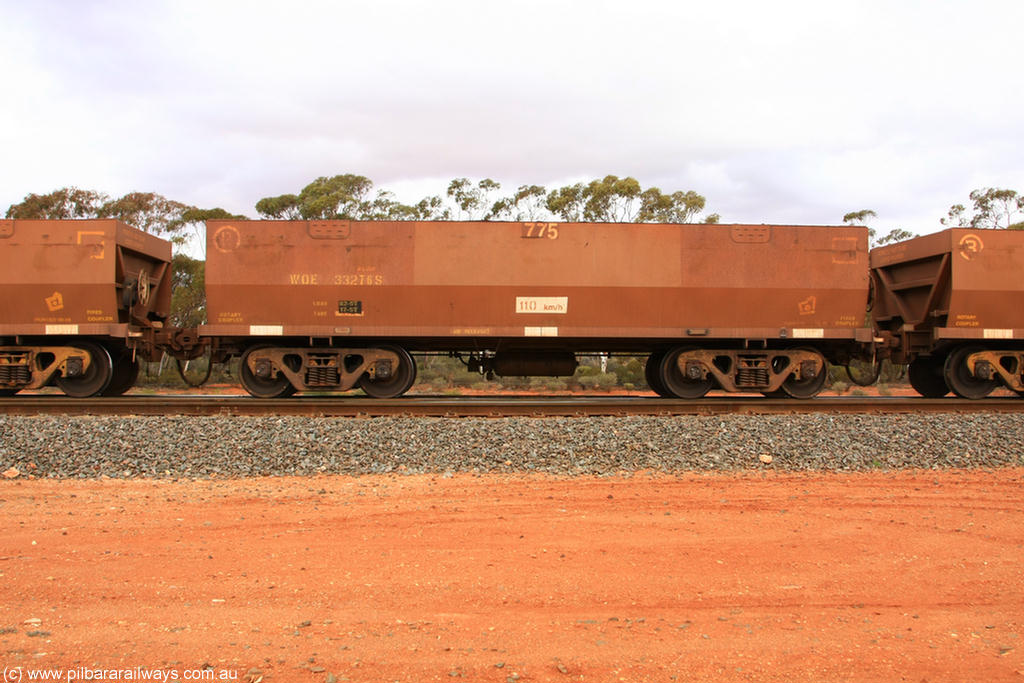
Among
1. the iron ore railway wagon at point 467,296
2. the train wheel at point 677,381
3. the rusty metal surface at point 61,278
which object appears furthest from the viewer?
the train wheel at point 677,381

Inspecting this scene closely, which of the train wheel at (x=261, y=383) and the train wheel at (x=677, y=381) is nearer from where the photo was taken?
the train wheel at (x=261, y=383)

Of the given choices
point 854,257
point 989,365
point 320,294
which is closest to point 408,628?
point 320,294

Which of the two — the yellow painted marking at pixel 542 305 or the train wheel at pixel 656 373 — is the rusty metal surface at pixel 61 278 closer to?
the yellow painted marking at pixel 542 305

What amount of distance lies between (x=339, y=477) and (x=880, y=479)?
5.57m

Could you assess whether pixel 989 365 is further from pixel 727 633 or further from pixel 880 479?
pixel 727 633

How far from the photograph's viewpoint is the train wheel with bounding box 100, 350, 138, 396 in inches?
463

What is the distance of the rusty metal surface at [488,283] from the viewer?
1067 centimetres

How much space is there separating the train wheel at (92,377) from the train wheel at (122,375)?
2.32ft

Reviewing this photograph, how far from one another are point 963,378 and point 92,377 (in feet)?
49.7

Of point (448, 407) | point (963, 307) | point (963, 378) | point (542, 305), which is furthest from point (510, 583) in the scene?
point (963, 378)

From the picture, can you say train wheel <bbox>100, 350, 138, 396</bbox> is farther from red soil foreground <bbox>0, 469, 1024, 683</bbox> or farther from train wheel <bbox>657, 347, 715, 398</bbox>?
train wheel <bbox>657, 347, 715, 398</bbox>

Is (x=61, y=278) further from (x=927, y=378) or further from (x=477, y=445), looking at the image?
(x=927, y=378)

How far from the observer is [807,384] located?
11375 millimetres

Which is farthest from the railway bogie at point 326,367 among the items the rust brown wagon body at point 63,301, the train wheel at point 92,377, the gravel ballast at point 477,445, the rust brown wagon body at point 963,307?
the rust brown wagon body at point 963,307
